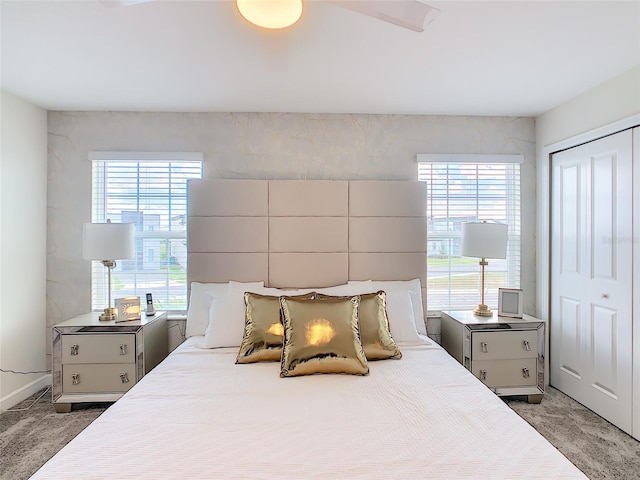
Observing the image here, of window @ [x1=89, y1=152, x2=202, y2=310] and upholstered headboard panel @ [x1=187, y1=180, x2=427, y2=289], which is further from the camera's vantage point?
window @ [x1=89, y1=152, x2=202, y2=310]

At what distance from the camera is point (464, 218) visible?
349 centimetres

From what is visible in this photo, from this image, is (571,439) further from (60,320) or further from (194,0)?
(60,320)

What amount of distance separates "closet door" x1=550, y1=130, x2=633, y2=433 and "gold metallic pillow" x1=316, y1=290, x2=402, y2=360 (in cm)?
159

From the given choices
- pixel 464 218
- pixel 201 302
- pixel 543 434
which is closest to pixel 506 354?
pixel 543 434

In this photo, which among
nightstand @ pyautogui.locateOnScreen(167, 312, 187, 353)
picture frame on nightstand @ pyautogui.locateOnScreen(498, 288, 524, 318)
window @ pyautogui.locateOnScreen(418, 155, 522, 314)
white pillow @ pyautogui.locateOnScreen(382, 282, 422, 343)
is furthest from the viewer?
window @ pyautogui.locateOnScreen(418, 155, 522, 314)

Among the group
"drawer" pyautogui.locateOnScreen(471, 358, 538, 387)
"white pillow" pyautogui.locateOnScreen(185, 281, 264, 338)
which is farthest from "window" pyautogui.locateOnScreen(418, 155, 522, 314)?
"white pillow" pyautogui.locateOnScreen(185, 281, 264, 338)

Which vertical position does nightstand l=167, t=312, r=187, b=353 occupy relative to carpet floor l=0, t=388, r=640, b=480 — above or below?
above

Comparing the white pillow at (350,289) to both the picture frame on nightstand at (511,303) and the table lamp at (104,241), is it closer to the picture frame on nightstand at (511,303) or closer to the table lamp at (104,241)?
the picture frame on nightstand at (511,303)

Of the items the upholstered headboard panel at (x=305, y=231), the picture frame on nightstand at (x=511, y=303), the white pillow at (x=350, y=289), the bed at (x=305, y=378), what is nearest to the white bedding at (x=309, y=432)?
the bed at (x=305, y=378)

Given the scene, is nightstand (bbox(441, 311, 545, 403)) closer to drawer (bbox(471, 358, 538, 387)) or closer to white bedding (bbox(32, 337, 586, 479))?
drawer (bbox(471, 358, 538, 387))

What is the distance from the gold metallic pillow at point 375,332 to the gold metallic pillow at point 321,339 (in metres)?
0.12

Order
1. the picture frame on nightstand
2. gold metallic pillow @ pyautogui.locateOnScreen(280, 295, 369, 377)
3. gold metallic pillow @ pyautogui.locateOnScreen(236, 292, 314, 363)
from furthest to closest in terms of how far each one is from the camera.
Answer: the picture frame on nightstand, gold metallic pillow @ pyautogui.locateOnScreen(236, 292, 314, 363), gold metallic pillow @ pyautogui.locateOnScreen(280, 295, 369, 377)

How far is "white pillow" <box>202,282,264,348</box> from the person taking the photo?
2.59 metres

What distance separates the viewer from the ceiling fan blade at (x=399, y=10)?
132 centimetres
